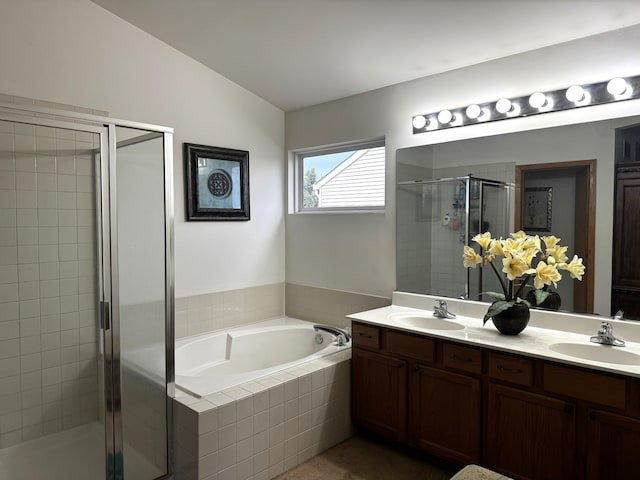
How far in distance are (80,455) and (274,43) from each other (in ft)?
8.80

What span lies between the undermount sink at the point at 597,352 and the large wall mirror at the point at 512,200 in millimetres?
257

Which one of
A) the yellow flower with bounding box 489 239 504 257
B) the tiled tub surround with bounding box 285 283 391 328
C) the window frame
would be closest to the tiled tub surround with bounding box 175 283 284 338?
the tiled tub surround with bounding box 285 283 391 328

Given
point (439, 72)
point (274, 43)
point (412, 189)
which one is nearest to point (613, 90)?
point (439, 72)

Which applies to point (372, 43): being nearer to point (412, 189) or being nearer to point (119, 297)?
point (412, 189)

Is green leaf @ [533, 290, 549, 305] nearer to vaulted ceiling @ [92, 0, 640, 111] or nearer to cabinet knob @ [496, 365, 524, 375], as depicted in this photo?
cabinet knob @ [496, 365, 524, 375]

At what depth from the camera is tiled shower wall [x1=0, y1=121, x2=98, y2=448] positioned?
230cm

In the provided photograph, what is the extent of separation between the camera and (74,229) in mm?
2484

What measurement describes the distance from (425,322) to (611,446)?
1153 mm

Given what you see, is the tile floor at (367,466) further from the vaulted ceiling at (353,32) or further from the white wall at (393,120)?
the vaulted ceiling at (353,32)

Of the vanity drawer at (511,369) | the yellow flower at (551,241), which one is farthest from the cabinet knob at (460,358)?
the yellow flower at (551,241)

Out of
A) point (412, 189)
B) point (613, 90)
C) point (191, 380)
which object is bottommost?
point (191, 380)

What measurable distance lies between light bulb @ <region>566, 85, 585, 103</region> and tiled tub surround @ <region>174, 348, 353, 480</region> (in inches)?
78.0

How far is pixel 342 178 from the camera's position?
3.73 meters

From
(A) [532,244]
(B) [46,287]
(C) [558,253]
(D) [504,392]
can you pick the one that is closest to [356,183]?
(A) [532,244]
